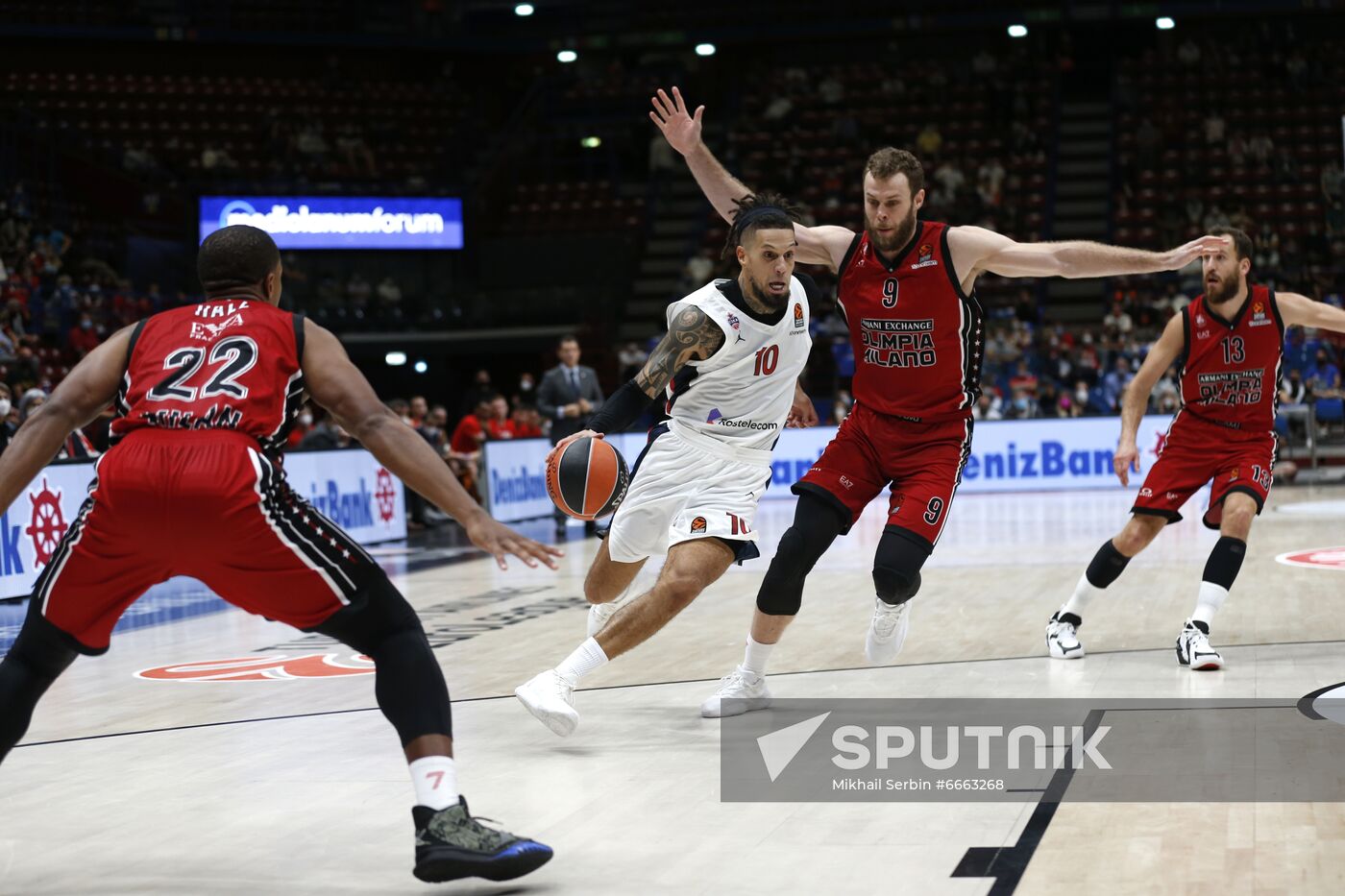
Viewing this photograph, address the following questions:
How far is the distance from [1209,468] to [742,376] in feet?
8.05

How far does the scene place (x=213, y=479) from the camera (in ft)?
10.8

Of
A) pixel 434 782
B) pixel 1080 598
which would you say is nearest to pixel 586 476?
pixel 434 782

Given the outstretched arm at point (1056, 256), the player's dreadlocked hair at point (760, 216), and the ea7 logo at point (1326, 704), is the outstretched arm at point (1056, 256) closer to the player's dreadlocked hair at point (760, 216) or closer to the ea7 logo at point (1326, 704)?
the player's dreadlocked hair at point (760, 216)

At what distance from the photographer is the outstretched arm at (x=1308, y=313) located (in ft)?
21.4

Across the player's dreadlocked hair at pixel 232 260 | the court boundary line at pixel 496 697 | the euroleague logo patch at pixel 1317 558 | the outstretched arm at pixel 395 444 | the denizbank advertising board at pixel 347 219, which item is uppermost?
the denizbank advertising board at pixel 347 219

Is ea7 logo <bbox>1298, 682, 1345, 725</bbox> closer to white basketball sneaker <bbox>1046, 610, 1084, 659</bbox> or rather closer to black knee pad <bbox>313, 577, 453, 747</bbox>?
white basketball sneaker <bbox>1046, 610, 1084, 659</bbox>

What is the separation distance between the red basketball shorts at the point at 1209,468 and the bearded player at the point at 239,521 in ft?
13.2

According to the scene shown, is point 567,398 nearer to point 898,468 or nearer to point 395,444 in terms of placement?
point 898,468

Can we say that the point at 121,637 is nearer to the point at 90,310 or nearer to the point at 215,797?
the point at 215,797

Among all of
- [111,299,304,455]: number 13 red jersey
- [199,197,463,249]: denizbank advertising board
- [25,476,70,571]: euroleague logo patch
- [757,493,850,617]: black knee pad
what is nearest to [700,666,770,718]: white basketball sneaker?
[757,493,850,617]: black knee pad

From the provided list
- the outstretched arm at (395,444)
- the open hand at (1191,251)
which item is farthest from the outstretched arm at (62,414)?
the open hand at (1191,251)

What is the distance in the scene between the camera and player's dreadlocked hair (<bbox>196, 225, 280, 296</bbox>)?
11.8 feet

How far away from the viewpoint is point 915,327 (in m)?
5.41

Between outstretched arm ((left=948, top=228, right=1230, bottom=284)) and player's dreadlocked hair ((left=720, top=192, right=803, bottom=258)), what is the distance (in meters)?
0.59
